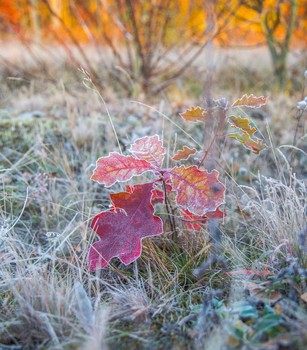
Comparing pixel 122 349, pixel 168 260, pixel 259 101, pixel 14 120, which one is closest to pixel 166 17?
pixel 14 120

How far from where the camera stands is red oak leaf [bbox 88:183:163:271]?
5.05ft

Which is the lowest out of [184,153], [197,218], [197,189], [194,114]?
[197,218]

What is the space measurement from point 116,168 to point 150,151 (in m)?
0.16

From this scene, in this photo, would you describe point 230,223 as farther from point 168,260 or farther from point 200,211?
point 200,211

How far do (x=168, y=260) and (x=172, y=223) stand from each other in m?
0.17

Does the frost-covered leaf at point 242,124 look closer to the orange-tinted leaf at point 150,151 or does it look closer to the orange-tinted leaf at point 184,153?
the orange-tinted leaf at point 184,153

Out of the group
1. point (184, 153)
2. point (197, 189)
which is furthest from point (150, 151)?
point (197, 189)

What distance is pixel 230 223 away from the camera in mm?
2053

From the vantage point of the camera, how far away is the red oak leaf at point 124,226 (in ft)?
5.05

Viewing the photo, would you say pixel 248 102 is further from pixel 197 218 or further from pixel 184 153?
pixel 197 218

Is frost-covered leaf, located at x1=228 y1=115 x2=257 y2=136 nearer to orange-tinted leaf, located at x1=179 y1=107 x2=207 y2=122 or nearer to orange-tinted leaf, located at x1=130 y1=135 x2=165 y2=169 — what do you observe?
orange-tinted leaf, located at x1=179 y1=107 x2=207 y2=122

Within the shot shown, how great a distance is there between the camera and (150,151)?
1611 mm

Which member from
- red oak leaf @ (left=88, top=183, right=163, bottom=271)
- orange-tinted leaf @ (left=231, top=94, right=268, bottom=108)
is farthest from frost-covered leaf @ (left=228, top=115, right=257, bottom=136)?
red oak leaf @ (left=88, top=183, right=163, bottom=271)

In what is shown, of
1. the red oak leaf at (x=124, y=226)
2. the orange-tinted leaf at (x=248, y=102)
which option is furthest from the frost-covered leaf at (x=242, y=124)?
the red oak leaf at (x=124, y=226)
